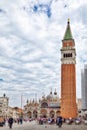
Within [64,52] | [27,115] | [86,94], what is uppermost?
[64,52]

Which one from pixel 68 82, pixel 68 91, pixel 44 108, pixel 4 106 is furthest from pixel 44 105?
pixel 68 82

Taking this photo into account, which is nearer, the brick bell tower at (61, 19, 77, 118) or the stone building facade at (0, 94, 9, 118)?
the brick bell tower at (61, 19, 77, 118)

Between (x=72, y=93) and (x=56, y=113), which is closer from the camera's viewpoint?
(x=72, y=93)

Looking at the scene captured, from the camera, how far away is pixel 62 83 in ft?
284

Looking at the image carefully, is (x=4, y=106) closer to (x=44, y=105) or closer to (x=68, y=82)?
(x=44, y=105)

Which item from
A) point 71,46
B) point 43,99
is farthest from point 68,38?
point 43,99

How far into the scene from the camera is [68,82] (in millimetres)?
85938

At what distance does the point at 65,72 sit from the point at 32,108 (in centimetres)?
3560

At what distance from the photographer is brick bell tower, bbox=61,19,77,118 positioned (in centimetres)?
8356

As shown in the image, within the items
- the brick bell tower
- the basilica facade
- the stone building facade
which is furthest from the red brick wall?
the stone building facade

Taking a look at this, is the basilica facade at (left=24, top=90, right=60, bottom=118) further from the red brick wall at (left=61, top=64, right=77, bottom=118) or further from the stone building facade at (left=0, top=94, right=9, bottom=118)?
the red brick wall at (left=61, top=64, right=77, bottom=118)

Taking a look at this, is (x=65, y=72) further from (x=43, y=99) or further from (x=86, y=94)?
(x=43, y=99)

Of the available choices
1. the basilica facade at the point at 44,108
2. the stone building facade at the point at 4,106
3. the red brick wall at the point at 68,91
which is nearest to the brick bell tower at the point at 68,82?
the red brick wall at the point at 68,91

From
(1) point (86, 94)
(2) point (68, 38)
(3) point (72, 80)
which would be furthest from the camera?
(2) point (68, 38)
